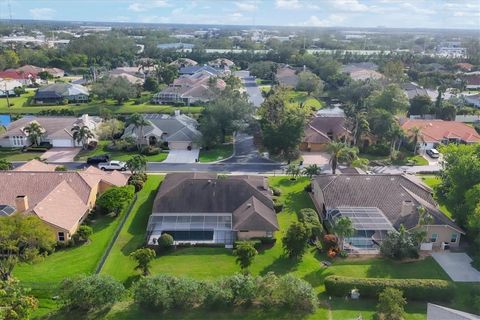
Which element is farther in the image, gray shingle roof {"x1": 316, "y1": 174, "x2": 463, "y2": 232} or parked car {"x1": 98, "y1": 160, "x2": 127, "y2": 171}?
parked car {"x1": 98, "y1": 160, "x2": 127, "y2": 171}

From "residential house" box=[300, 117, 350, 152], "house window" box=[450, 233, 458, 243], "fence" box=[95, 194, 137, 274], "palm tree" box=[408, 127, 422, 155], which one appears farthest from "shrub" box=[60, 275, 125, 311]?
"palm tree" box=[408, 127, 422, 155]

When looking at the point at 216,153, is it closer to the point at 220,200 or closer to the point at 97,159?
the point at 97,159

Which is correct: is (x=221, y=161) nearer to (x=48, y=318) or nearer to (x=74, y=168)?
(x=74, y=168)

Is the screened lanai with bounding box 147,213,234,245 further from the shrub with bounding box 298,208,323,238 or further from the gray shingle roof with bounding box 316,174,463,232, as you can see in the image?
the gray shingle roof with bounding box 316,174,463,232

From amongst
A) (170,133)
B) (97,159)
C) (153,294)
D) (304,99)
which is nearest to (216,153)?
(170,133)

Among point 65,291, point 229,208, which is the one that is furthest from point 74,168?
point 65,291

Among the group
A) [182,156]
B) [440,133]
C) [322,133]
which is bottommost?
[182,156]
